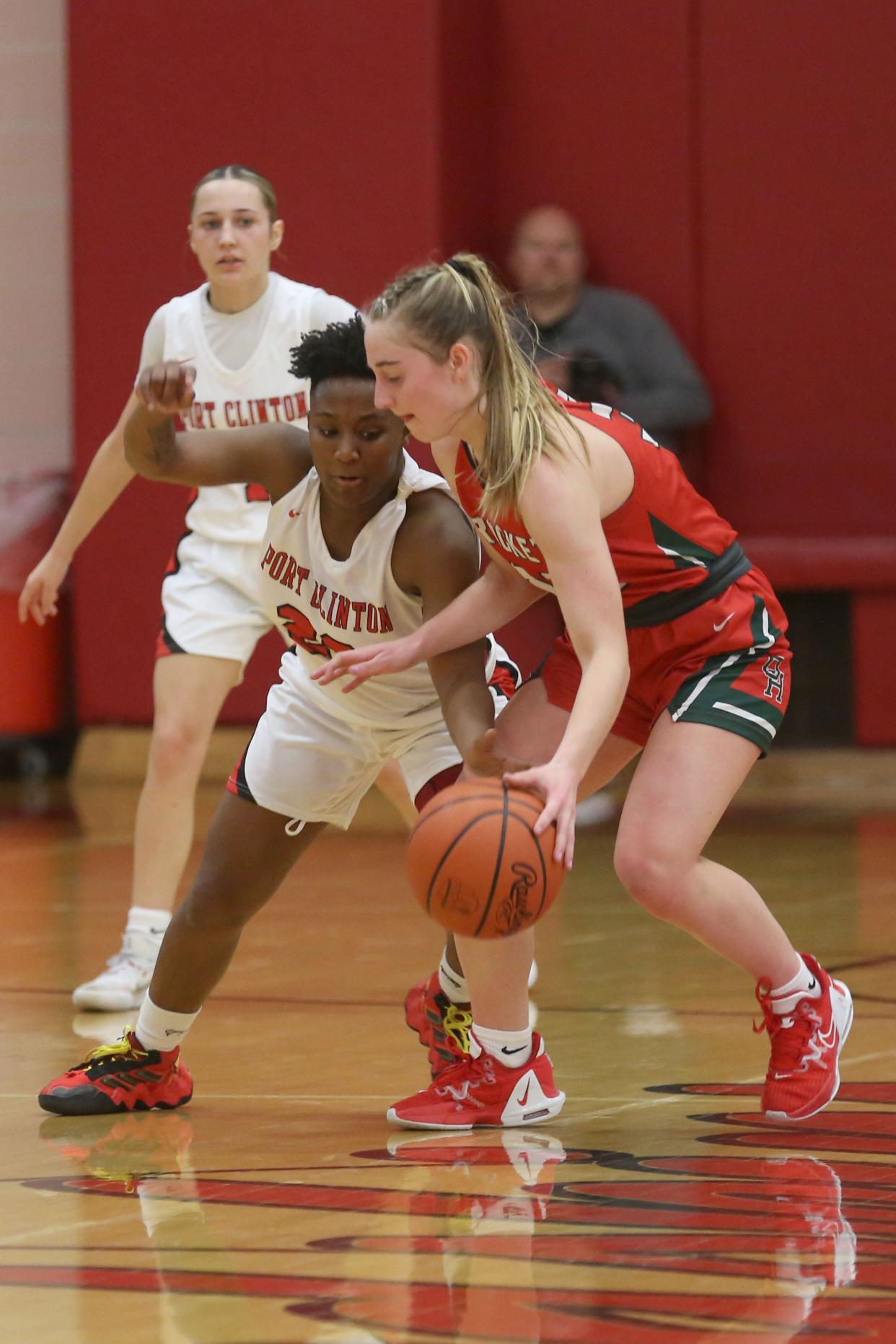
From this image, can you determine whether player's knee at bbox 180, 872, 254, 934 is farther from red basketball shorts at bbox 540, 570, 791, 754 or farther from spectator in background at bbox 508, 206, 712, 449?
spectator in background at bbox 508, 206, 712, 449

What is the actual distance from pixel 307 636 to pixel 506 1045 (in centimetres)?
75

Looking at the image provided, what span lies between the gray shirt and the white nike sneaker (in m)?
4.51

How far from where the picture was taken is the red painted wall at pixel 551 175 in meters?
8.66

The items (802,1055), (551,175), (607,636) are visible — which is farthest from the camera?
(551,175)

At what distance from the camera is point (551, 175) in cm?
915

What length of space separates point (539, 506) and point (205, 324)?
2.04 m

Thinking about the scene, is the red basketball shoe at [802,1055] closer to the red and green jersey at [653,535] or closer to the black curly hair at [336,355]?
the red and green jersey at [653,535]

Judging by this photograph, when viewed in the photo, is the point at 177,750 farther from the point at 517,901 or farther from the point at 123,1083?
the point at 517,901

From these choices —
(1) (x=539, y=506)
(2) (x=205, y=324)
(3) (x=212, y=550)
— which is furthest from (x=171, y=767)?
(1) (x=539, y=506)

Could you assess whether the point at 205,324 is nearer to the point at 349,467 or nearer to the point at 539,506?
the point at 349,467

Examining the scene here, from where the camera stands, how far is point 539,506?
117 inches

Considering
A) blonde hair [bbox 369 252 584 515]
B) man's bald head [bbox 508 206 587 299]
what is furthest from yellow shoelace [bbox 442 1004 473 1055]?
man's bald head [bbox 508 206 587 299]

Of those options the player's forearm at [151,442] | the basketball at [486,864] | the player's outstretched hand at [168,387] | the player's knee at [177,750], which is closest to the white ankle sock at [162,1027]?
the basketball at [486,864]

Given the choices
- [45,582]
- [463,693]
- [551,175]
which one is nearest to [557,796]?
[463,693]
